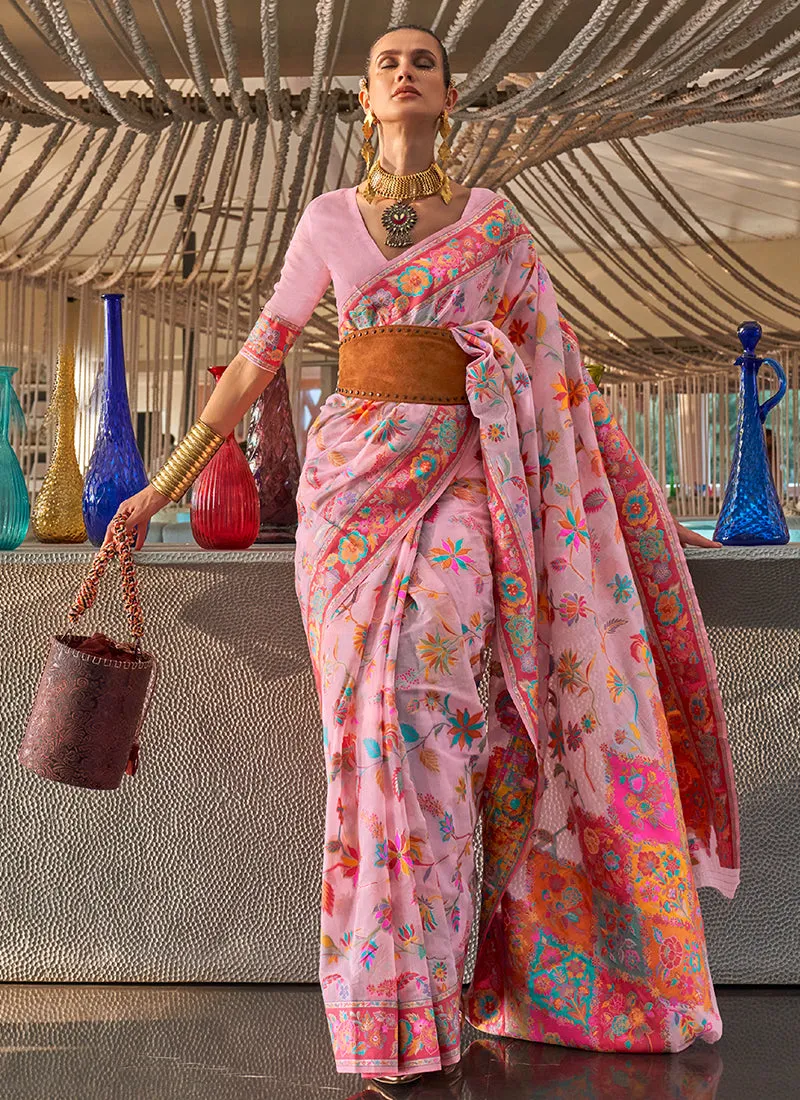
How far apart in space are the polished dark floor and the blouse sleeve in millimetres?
792

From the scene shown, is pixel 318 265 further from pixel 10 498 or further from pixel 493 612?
pixel 10 498

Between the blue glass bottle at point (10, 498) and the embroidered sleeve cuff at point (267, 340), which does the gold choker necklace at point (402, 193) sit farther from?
the blue glass bottle at point (10, 498)

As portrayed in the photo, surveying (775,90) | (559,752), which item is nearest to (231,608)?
(559,752)

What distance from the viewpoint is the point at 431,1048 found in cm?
135

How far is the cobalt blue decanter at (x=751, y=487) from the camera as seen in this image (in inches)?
78.8

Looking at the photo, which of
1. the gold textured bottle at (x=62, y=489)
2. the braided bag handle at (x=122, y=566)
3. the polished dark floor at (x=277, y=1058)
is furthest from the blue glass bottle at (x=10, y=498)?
the polished dark floor at (x=277, y=1058)

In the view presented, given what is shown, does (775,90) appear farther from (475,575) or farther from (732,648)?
(475,575)

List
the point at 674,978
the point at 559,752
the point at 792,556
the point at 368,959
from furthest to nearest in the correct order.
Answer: the point at 792,556 < the point at 559,752 < the point at 674,978 < the point at 368,959

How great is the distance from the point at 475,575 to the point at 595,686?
7.3 inches

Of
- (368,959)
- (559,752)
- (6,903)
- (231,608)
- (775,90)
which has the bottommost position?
(6,903)

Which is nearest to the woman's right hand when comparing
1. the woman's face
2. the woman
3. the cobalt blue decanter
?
the woman

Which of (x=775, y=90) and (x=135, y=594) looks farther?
(x=775, y=90)

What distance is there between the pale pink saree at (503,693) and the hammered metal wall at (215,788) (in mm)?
203

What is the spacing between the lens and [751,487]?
6.61ft
